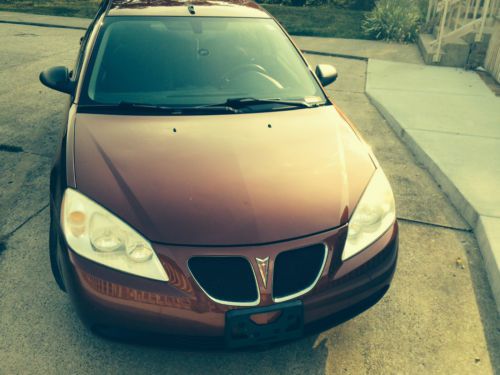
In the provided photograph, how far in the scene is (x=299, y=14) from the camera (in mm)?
12703

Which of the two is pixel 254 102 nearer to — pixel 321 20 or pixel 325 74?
pixel 325 74

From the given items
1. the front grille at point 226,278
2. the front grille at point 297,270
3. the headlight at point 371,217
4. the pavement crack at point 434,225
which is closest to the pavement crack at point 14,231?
the front grille at point 226,278

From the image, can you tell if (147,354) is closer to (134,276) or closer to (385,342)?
(134,276)

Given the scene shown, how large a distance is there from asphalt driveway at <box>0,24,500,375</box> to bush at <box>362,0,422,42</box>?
6.80m

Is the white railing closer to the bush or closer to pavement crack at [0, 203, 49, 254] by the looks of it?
the bush

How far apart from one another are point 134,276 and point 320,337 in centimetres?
115

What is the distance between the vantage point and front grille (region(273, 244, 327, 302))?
217cm

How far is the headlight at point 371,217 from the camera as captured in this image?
2.37 metres

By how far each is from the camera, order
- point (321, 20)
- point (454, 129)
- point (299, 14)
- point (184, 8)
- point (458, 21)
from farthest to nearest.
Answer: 1. point (299, 14)
2. point (321, 20)
3. point (458, 21)
4. point (454, 129)
5. point (184, 8)

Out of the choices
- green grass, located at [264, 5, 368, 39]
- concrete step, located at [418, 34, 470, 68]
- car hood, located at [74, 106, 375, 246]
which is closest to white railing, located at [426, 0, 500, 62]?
concrete step, located at [418, 34, 470, 68]

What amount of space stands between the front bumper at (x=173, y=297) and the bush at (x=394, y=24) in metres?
9.40

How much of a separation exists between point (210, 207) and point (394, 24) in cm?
969

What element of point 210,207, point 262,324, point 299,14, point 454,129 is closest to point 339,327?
point 262,324

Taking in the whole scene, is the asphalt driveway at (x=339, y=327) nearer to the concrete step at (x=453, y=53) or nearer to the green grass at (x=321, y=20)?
the concrete step at (x=453, y=53)
